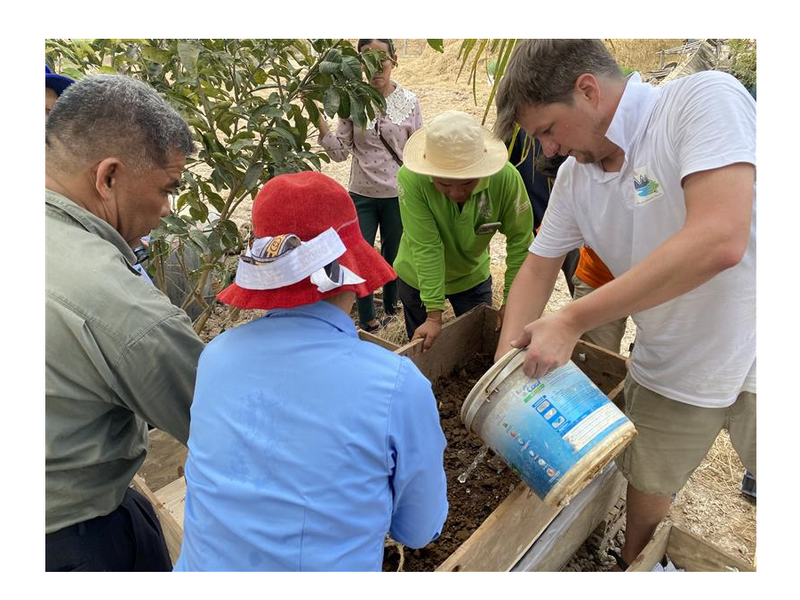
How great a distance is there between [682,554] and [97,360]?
79.1 inches

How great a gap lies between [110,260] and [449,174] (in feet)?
4.53

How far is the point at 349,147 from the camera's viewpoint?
3578 millimetres

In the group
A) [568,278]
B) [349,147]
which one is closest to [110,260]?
[349,147]

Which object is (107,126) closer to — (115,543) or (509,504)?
(115,543)

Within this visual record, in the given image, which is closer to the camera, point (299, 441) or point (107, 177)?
point (299, 441)

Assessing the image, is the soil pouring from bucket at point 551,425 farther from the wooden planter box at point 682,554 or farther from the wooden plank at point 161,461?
the wooden plank at point 161,461

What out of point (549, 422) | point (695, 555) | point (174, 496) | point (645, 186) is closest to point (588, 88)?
point (645, 186)

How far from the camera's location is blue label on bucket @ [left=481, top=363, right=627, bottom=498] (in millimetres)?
1345

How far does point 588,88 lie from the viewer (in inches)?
56.5

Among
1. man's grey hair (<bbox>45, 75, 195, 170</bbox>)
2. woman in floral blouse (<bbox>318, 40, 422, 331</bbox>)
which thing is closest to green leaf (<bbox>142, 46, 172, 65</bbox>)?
man's grey hair (<bbox>45, 75, 195, 170</bbox>)

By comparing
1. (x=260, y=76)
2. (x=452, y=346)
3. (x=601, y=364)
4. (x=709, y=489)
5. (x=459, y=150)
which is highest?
(x=260, y=76)

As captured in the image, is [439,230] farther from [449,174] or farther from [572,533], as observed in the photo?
[572,533]

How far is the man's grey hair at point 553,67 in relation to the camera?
1.41 m

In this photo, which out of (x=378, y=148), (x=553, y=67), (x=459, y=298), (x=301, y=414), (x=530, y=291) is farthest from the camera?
(x=378, y=148)
